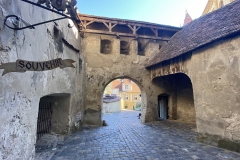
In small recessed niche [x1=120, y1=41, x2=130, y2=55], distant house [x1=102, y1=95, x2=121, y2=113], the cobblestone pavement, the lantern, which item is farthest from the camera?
distant house [x1=102, y1=95, x2=121, y2=113]

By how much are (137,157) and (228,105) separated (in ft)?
11.8

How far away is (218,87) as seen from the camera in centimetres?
520

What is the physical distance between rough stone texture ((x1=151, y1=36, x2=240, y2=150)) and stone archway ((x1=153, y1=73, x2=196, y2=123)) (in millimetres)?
4596

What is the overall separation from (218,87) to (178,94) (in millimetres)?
6252

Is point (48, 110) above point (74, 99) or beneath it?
beneath

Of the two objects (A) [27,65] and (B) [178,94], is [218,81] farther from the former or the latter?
(B) [178,94]

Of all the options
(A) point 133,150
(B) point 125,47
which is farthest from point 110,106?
(A) point 133,150

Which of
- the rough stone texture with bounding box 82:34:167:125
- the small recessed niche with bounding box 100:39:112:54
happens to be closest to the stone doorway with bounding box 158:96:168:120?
the rough stone texture with bounding box 82:34:167:125

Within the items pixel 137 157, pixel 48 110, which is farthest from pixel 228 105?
pixel 48 110

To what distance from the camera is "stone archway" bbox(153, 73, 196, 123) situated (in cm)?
1059

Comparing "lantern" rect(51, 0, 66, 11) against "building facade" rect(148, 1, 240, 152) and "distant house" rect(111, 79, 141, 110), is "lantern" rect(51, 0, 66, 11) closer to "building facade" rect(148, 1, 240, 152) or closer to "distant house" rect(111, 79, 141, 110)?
"building facade" rect(148, 1, 240, 152)

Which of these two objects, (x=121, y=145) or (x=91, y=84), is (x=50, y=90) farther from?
(x=91, y=84)

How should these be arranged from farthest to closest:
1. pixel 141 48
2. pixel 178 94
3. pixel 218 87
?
1. pixel 141 48
2. pixel 178 94
3. pixel 218 87

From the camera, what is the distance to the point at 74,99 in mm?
7309
